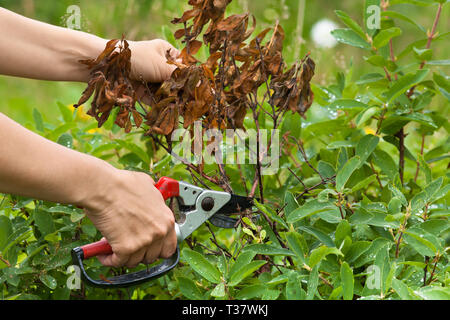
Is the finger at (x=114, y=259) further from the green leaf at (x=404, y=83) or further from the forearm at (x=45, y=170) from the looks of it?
the green leaf at (x=404, y=83)

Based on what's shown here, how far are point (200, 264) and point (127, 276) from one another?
0.67 ft

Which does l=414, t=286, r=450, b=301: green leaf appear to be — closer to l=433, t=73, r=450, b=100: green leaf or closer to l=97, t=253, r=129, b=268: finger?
l=97, t=253, r=129, b=268: finger

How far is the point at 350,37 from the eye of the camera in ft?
4.99

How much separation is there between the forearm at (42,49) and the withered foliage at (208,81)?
215 mm

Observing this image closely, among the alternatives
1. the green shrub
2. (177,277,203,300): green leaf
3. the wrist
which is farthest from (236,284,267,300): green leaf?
the wrist

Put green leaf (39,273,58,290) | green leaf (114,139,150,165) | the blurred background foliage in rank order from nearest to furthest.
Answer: green leaf (39,273,58,290) < green leaf (114,139,150,165) < the blurred background foliage

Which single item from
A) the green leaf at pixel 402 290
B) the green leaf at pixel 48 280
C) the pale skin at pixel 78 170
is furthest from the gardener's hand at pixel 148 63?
the green leaf at pixel 402 290

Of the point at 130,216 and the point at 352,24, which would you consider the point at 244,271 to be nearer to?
the point at 130,216

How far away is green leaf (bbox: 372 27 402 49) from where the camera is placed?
141cm

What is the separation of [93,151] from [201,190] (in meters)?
0.52

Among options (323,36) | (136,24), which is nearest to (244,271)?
(323,36)

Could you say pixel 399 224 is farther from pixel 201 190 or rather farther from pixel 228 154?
pixel 228 154
